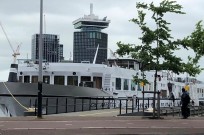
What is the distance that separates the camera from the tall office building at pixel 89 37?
70812mm

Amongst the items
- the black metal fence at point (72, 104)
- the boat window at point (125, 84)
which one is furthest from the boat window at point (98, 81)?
the black metal fence at point (72, 104)

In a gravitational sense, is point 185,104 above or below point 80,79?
below

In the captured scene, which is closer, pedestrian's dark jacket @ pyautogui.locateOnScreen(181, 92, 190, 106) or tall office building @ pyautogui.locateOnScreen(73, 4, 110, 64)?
pedestrian's dark jacket @ pyautogui.locateOnScreen(181, 92, 190, 106)

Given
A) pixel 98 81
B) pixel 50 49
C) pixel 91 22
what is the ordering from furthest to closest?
1. pixel 91 22
2. pixel 50 49
3. pixel 98 81

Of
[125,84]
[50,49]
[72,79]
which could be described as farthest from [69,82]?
[50,49]

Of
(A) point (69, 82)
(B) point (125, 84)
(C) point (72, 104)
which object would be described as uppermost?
(A) point (69, 82)

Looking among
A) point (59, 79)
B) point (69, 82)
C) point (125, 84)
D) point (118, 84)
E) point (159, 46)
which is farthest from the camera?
point (125, 84)

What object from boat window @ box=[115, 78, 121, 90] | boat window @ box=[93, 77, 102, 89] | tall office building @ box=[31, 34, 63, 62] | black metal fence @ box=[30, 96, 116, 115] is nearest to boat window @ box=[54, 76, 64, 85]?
boat window @ box=[93, 77, 102, 89]

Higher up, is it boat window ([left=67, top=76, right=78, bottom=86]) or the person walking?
boat window ([left=67, top=76, right=78, bottom=86])

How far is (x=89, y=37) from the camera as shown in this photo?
72562 millimetres

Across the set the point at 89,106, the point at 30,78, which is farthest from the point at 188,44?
the point at 30,78

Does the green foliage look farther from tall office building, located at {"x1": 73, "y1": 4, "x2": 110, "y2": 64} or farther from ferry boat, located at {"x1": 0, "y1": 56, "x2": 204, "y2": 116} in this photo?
tall office building, located at {"x1": 73, "y1": 4, "x2": 110, "y2": 64}

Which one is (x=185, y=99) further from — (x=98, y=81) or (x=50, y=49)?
(x=50, y=49)

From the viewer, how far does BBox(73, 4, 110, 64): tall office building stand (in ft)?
232
